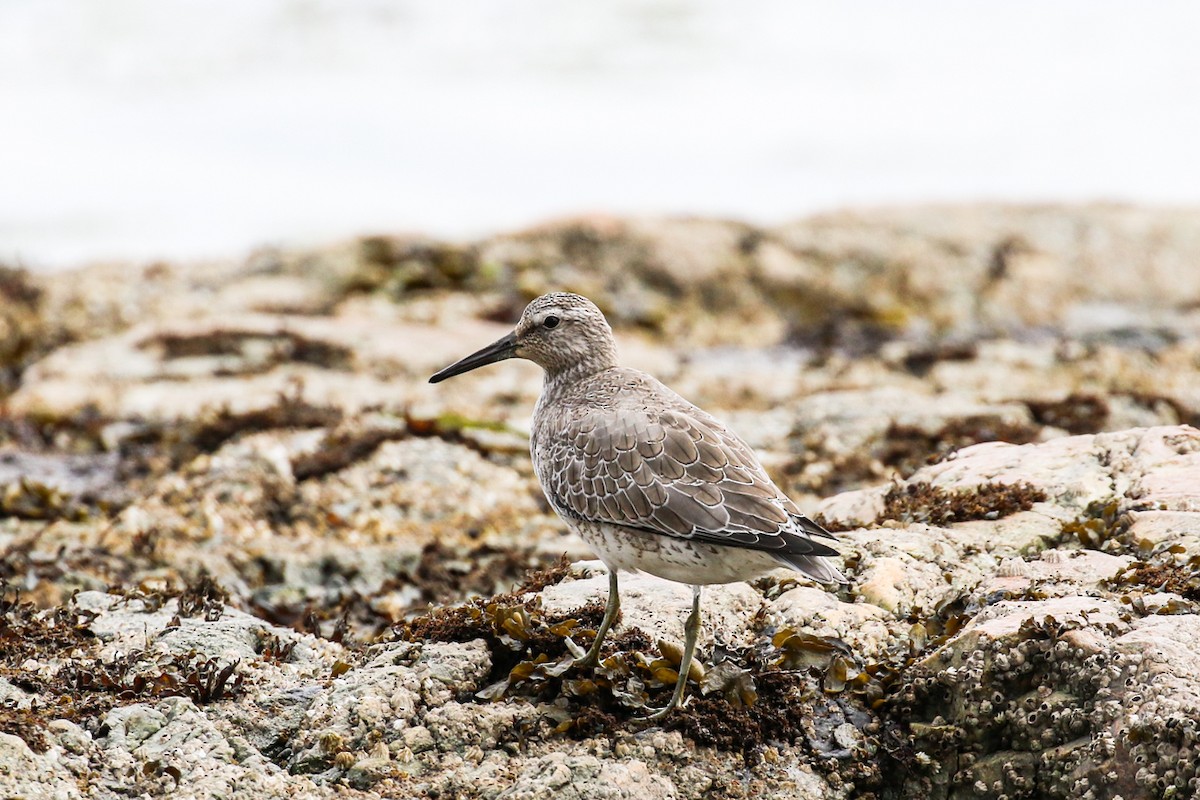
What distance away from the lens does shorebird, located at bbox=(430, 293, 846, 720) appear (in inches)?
197

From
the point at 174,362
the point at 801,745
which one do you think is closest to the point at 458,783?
the point at 801,745

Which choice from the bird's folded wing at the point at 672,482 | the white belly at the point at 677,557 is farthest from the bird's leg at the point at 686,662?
the bird's folded wing at the point at 672,482

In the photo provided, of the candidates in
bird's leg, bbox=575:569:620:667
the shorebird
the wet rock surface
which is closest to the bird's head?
the shorebird

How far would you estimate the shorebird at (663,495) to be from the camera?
4.99 meters

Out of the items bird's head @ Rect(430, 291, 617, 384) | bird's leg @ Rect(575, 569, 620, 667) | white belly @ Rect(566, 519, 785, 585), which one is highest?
bird's head @ Rect(430, 291, 617, 384)

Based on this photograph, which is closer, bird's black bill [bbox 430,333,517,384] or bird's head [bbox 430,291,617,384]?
bird's head [bbox 430,291,617,384]

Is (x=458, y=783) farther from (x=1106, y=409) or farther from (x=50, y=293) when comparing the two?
(x=50, y=293)

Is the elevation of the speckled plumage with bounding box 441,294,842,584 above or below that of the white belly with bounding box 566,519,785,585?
above

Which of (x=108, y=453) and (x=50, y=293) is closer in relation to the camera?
(x=108, y=453)

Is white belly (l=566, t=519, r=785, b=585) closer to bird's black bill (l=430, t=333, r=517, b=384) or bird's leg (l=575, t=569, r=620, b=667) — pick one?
bird's leg (l=575, t=569, r=620, b=667)

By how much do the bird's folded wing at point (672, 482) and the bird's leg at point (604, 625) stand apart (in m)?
0.32

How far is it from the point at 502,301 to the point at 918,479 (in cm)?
873

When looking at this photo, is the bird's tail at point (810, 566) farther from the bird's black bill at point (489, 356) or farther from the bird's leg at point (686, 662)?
the bird's black bill at point (489, 356)

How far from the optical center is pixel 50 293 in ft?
50.3
